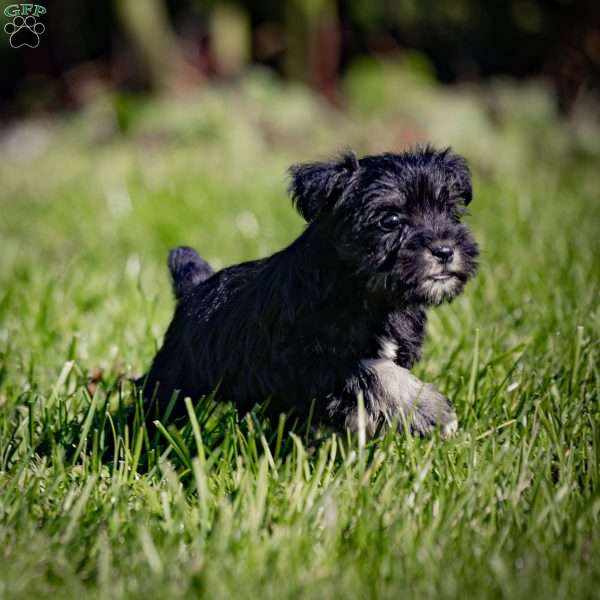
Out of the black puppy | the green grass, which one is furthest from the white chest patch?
the green grass

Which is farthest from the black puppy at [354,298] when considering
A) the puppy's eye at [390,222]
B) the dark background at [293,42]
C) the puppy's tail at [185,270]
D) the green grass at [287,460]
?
the dark background at [293,42]

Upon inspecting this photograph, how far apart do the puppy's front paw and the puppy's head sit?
1.20ft

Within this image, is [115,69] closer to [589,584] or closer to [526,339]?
[526,339]

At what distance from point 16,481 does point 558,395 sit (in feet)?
6.58

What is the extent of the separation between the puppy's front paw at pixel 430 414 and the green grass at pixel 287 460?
0.07m

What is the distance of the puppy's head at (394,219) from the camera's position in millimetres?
2848

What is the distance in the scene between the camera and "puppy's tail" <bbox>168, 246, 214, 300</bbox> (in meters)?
3.60

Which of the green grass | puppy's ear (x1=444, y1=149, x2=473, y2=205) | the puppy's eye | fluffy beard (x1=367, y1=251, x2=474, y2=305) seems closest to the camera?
the green grass

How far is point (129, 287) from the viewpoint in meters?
5.23

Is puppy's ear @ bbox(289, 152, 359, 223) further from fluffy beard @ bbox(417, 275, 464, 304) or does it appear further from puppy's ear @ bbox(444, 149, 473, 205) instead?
fluffy beard @ bbox(417, 275, 464, 304)

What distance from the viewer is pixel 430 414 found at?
3.00m

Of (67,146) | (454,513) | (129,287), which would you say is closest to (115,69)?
(67,146)

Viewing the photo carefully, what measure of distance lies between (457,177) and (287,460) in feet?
3.96

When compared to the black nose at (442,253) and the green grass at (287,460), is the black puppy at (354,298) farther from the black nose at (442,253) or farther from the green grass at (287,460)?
the green grass at (287,460)
